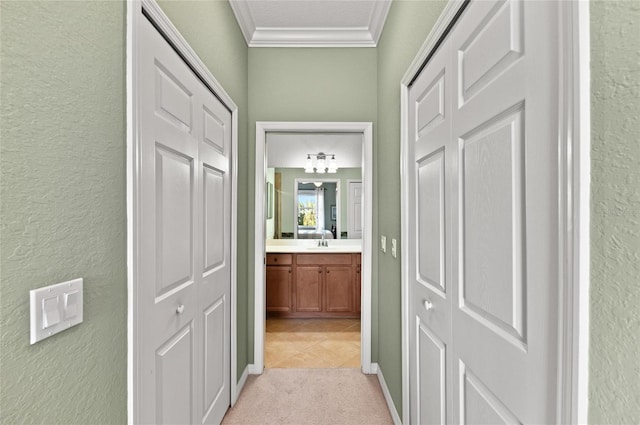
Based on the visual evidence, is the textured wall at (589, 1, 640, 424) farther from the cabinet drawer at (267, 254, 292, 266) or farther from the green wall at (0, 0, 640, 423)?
the cabinet drawer at (267, 254, 292, 266)

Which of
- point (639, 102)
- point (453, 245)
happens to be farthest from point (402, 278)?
point (639, 102)

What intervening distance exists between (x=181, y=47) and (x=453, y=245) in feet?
4.45

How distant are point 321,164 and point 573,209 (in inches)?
146

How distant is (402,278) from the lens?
161cm

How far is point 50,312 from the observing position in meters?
0.67

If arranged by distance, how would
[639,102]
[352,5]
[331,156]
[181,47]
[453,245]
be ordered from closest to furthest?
1. [639,102]
2. [453,245]
3. [181,47]
4. [352,5]
5. [331,156]

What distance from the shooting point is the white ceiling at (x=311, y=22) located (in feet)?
Result: 6.67

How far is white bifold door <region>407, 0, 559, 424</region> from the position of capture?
2.09 ft

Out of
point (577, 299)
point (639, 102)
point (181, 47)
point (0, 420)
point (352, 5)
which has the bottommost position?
point (0, 420)

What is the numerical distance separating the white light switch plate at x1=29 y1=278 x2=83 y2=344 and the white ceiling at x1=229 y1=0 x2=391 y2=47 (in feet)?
6.41

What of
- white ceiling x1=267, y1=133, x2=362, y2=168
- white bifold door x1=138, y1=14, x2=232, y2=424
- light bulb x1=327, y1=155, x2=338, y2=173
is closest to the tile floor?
white bifold door x1=138, y1=14, x2=232, y2=424

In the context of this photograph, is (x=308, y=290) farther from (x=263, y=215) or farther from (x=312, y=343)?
(x=263, y=215)

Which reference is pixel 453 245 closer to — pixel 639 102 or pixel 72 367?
pixel 639 102

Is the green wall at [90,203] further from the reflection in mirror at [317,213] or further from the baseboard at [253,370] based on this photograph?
the reflection in mirror at [317,213]
